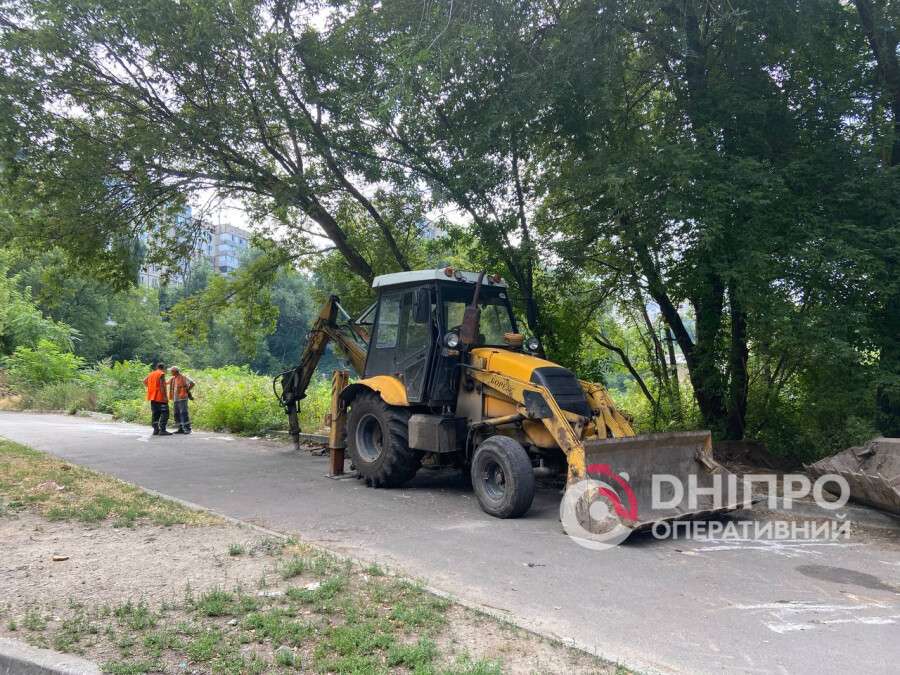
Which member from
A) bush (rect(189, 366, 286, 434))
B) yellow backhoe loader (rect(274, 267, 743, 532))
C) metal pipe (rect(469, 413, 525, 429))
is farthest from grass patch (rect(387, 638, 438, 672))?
bush (rect(189, 366, 286, 434))

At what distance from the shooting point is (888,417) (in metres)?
8.90

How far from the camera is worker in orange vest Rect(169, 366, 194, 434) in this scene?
56.7 ft

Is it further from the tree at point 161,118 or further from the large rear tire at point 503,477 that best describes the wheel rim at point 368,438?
the tree at point 161,118

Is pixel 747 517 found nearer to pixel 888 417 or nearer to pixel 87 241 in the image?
pixel 888 417

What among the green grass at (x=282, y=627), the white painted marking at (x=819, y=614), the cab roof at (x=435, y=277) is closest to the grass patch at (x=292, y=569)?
the green grass at (x=282, y=627)

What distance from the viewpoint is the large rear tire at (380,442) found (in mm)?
9219

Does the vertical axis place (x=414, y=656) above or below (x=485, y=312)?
below

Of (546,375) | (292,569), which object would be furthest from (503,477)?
(292,569)

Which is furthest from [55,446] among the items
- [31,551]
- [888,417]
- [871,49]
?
[871,49]

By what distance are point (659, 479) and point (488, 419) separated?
6.93ft

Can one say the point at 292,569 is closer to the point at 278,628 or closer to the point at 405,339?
the point at 278,628

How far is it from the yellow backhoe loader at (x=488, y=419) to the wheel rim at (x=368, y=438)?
2cm

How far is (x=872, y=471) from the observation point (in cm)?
767

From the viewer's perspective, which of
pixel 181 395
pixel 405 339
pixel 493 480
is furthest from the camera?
pixel 181 395
